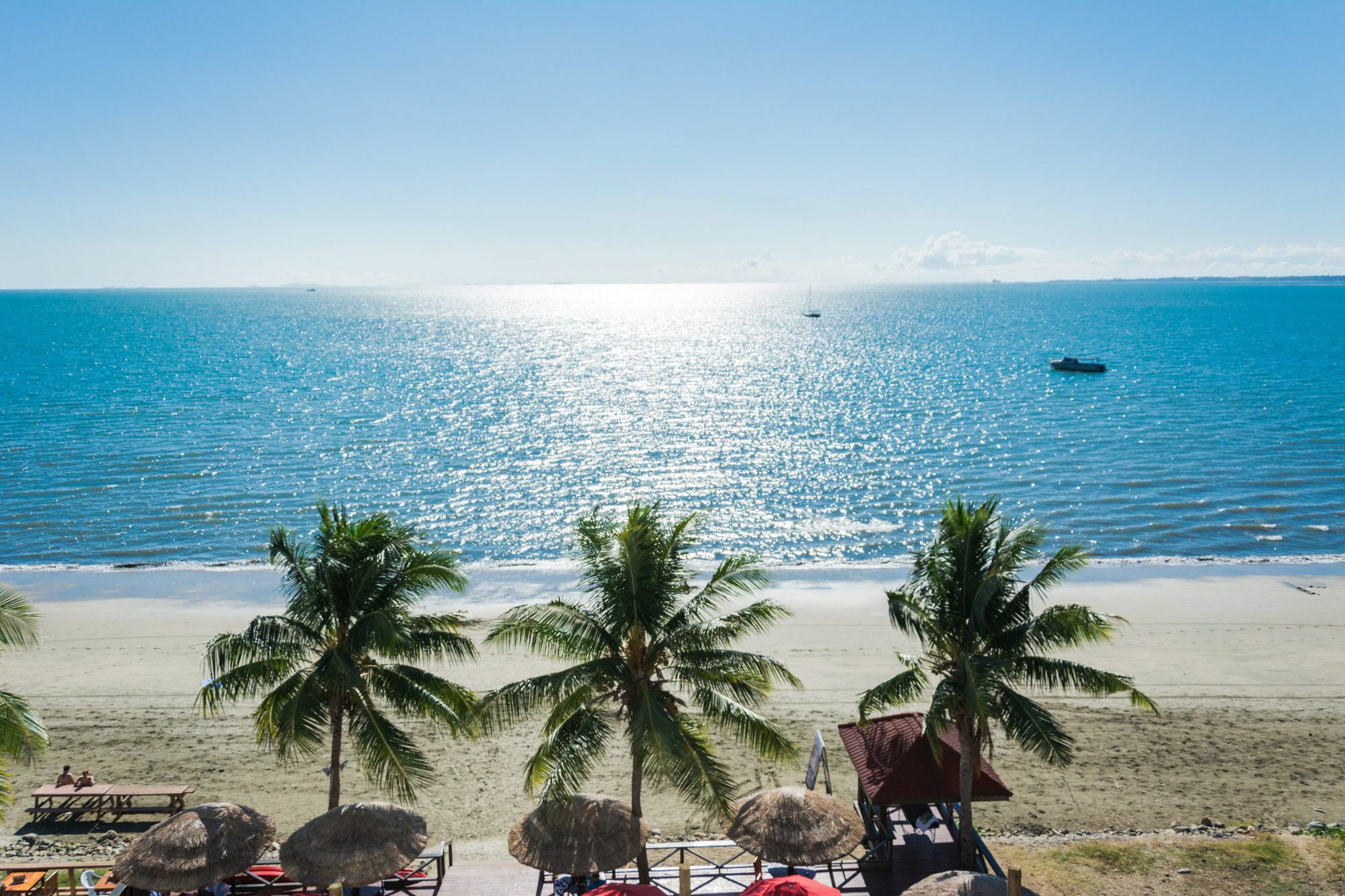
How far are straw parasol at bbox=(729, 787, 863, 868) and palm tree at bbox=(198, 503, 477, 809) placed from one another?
5.18 m

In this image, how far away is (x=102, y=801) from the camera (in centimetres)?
2042

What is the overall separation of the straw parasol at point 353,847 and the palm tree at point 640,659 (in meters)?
2.30

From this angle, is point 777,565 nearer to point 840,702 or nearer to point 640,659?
point 840,702

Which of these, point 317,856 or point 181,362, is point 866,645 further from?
point 181,362

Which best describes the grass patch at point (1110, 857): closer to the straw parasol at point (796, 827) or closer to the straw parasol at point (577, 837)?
the straw parasol at point (796, 827)

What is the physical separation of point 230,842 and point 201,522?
3948 cm

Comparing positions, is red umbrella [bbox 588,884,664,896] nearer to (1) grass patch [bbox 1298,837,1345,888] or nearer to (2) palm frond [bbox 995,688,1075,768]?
(2) palm frond [bbox 995,688,1075,768]

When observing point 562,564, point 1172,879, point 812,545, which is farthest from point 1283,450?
point 1172,879

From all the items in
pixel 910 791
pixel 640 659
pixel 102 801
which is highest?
pixel 640 659

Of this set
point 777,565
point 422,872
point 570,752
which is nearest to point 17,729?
point 422,872

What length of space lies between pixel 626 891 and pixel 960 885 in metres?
5.11

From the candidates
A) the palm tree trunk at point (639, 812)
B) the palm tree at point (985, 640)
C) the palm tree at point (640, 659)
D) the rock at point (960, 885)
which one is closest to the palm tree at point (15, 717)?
the palm tree at point (640, 659)

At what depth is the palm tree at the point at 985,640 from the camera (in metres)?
14.6

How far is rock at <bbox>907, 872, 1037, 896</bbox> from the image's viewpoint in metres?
13.1
